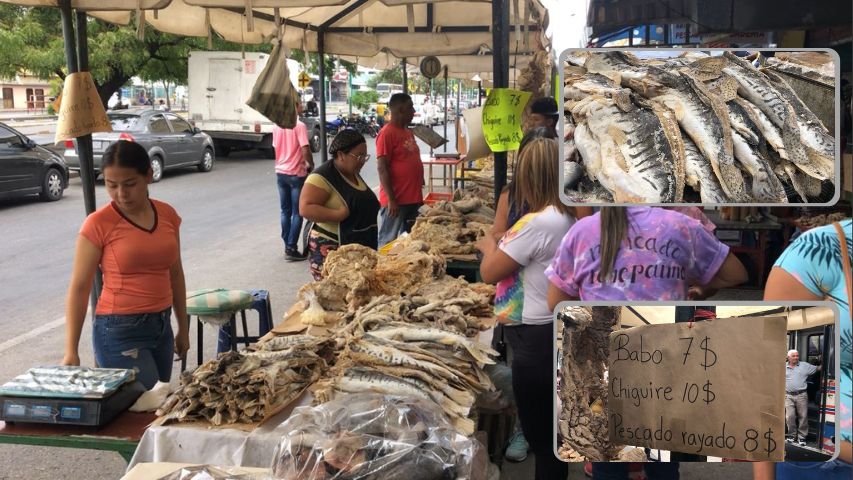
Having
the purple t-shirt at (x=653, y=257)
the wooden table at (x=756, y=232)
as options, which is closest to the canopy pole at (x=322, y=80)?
the purple t-shirt at (x=653, y=257)

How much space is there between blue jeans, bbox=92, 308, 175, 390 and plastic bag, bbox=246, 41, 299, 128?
1.66 metres

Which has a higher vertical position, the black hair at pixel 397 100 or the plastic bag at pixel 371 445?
the black hair at pixel 397 100

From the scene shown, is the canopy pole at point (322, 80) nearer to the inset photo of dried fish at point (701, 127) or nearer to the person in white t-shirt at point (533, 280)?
the person in white t-shirt at point (533, 280)

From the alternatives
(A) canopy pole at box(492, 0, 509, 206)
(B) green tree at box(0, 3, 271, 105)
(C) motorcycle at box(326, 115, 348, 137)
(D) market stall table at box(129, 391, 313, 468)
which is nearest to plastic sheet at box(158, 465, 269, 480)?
(D) market stall table at box(129, 391, 313, 468)

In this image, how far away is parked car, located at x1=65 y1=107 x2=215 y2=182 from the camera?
15.0m

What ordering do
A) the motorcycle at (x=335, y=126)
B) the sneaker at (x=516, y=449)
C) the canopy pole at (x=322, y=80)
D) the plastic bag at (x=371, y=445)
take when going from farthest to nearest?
1. the motorcycle at (x=335, y=126)
2. the canopy pole at (x=322, y=80)
3. the sneaker at (x=516, y=449)
4. the plastic bag at (x=371, y=445)

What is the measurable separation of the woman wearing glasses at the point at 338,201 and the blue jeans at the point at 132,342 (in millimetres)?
1250

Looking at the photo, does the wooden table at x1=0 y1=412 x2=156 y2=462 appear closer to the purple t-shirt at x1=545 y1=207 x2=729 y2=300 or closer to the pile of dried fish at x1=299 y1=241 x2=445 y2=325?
the pile of dried fish at x1=299 y1=241 x2=445 y2=325

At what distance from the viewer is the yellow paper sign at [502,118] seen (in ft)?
12.1

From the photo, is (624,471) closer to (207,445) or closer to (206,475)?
(206,475)

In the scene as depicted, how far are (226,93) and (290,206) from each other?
11.1 m

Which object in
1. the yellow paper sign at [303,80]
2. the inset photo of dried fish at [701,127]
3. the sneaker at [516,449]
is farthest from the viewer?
the yellow paper sign at [303,80]

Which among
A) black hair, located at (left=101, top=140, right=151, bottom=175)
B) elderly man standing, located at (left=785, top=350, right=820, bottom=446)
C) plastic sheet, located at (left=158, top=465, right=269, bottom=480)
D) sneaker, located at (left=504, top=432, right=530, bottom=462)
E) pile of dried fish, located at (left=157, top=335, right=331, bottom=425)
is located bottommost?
sneaker, located at (left=504, top=432, right=530, bottom=462)

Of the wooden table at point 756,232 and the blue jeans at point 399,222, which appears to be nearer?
the wooden table at point 756,232
